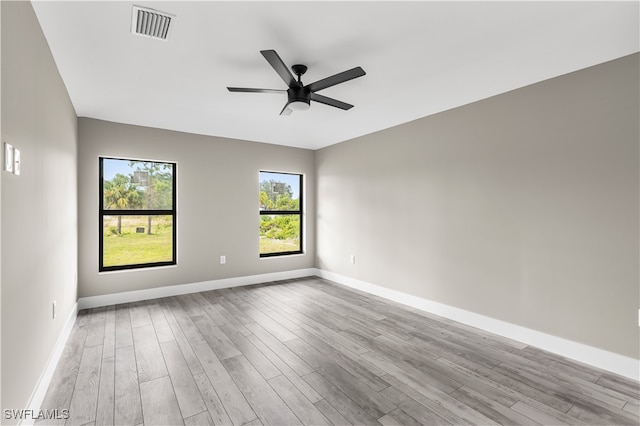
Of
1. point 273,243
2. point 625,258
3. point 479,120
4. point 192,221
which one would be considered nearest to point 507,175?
point 479,120

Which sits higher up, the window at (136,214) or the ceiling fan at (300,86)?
the ceiling fan at (300,86)

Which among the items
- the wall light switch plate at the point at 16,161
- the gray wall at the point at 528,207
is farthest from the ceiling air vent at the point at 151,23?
the gray wall at the point at 528,207

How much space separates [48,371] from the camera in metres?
2.25

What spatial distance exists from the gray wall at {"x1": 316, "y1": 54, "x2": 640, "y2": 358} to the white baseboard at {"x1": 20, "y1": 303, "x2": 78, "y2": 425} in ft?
11.9

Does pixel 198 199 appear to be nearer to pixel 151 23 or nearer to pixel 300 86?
pixel 300 86

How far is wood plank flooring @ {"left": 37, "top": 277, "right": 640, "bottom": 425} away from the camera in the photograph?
1.92 meters

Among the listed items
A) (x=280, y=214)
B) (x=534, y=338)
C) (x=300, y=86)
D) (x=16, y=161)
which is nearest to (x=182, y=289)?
(x=280, y=214)

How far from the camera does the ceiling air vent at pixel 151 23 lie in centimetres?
202

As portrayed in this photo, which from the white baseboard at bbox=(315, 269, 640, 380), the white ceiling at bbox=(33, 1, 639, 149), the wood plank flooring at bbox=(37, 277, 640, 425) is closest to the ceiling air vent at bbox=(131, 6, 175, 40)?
the white ceiling at bbox=(33, 1, 639, 149)

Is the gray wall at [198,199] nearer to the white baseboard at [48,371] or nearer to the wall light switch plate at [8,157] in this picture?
the white baseboard at [48,371]

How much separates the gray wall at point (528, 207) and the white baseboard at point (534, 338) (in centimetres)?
6

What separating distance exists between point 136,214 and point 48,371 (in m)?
2.43

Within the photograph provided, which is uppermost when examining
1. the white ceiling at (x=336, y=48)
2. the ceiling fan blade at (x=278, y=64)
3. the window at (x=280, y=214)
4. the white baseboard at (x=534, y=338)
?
the white ceiling at (x=336, y=48)

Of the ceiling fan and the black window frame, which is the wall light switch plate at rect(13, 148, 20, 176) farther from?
the black window frame
